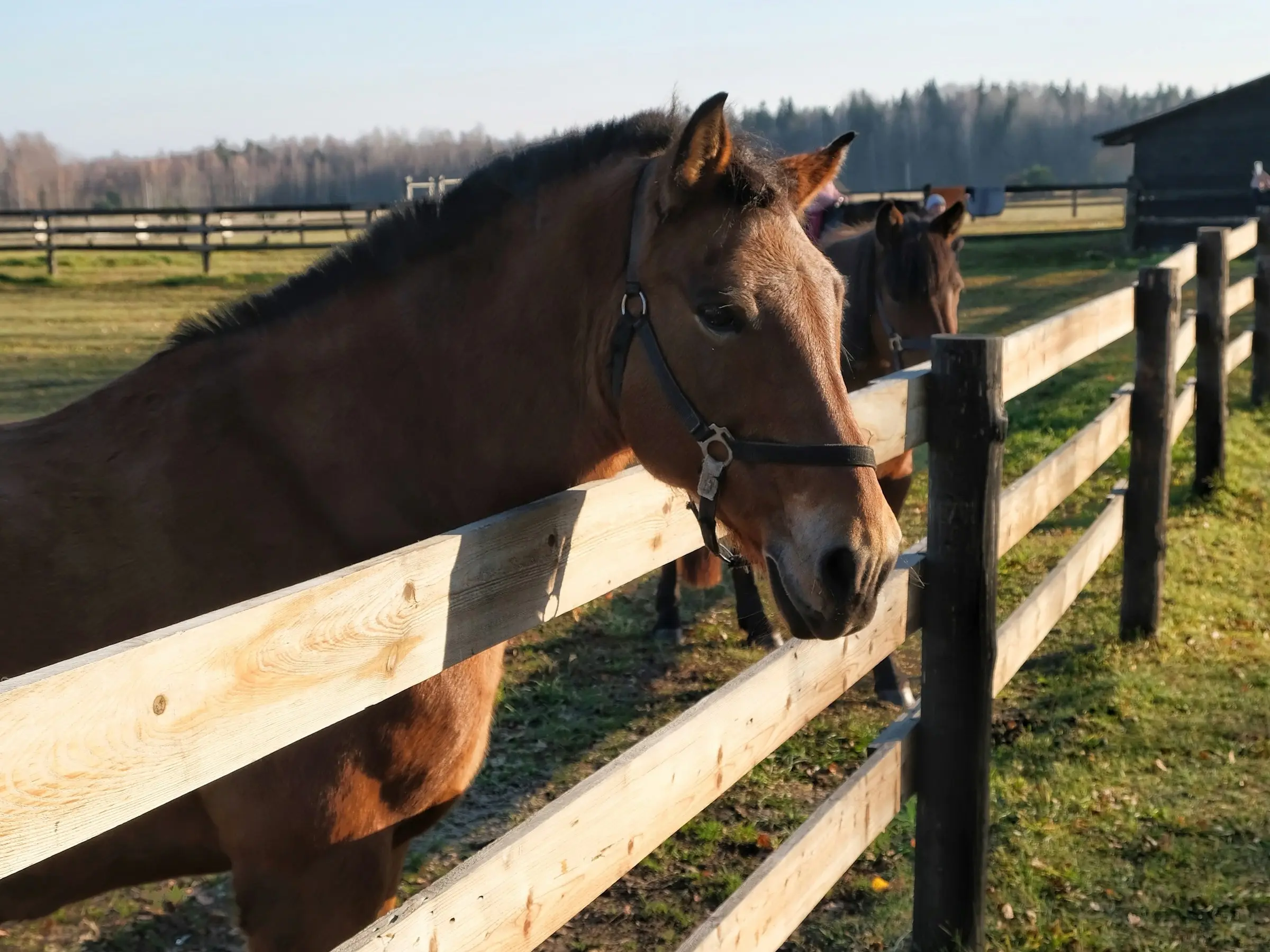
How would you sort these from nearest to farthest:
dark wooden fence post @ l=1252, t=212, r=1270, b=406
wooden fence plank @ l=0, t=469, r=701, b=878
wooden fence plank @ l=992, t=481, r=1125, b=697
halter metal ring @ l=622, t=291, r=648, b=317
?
wooden fence plank @ l=0, t=469, r=701, b=878, halter metal ring @ l=622, t=291, r=648, b=317, wooden fence plank @ l=992, t=481, r=1125, b=697, dark wooden fence post @ l=1252, t=212, r=1270, b=406

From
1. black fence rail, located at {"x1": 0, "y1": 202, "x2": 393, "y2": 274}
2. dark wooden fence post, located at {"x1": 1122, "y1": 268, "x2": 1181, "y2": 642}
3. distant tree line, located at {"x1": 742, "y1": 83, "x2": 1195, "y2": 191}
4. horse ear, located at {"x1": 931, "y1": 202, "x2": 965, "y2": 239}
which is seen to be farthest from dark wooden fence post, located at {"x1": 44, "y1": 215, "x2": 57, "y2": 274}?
distant tree line, located at {"x1": 742, "y1": 83, "x2": 1195, "y2": 191}

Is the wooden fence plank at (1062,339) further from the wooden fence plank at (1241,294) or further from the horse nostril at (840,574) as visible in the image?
the wooden fence plank at (1241,294)

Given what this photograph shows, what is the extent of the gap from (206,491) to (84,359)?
546 inches

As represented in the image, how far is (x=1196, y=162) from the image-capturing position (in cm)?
2833

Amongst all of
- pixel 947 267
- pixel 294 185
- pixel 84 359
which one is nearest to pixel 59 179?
pixel 294 185

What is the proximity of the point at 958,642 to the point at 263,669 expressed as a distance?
237cm

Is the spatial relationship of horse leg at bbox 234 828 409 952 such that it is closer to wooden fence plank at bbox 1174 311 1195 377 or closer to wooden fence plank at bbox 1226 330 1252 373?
wooden fence plank at bbox 1174 311 1195 377

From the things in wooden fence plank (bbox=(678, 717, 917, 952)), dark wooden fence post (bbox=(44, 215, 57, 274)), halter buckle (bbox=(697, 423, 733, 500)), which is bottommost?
wooden fence plank (bbox=(678, 717, 917, 952))

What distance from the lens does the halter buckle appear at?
219 cm

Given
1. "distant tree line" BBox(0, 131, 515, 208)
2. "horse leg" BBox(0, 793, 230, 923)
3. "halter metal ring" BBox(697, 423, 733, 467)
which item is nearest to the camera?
"halter metal ring" BBox(697, 423, 733, 467)

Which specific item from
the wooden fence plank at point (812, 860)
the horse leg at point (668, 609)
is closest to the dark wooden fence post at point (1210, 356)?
the horse leg at point (668, 609)

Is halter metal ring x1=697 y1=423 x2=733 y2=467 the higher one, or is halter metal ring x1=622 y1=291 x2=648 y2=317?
halter metal ring x1=622 y1=291 x2=648 y2=317

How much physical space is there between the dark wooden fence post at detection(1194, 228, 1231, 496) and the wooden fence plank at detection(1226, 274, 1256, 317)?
0.85 metres

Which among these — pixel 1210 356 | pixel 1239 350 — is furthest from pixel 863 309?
pixel 1239 350
